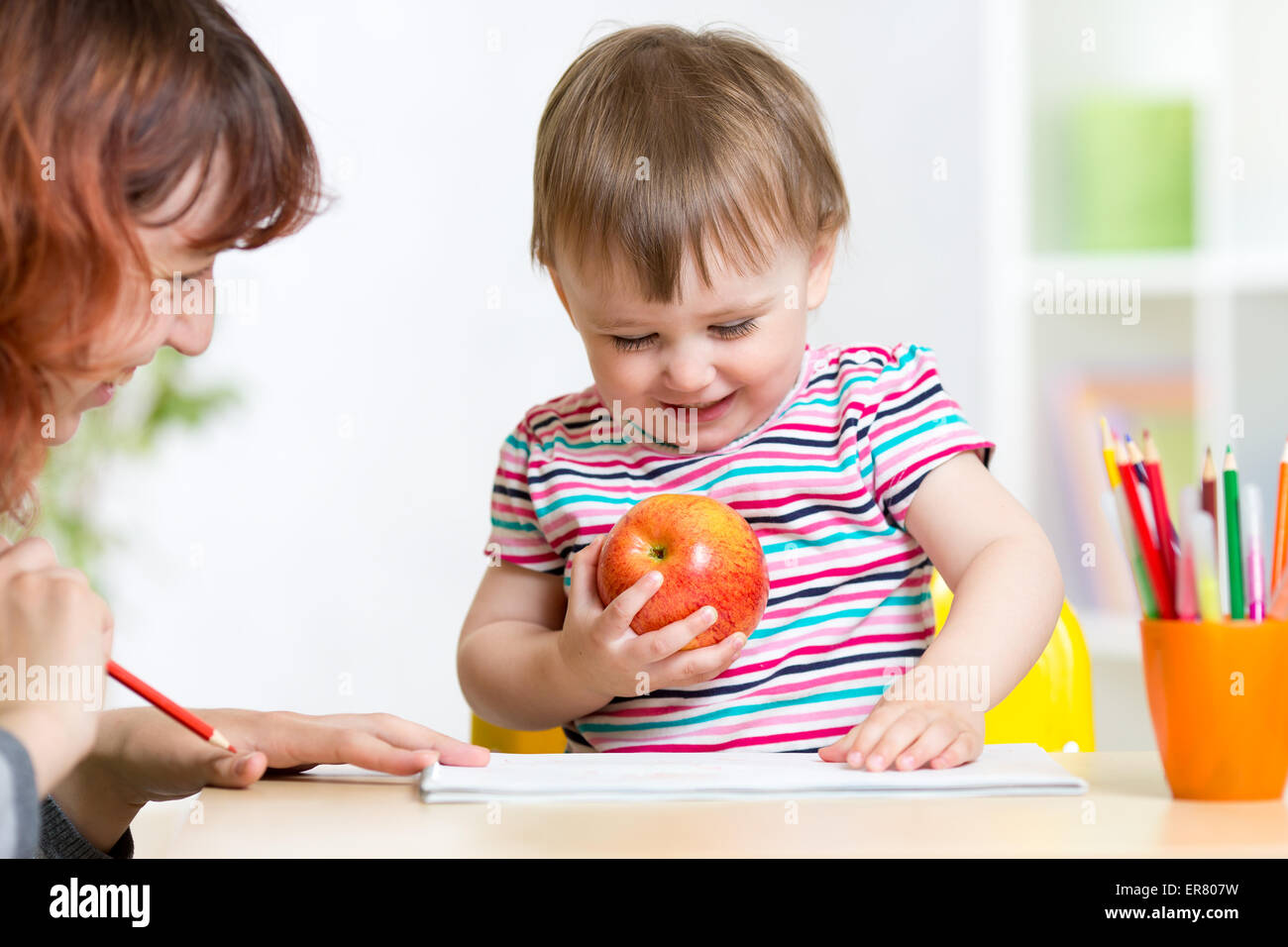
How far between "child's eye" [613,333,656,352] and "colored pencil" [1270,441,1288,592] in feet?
1.70

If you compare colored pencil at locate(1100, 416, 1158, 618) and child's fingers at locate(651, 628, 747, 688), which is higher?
colored pencil at locate(1100, 416, 1158, 618)

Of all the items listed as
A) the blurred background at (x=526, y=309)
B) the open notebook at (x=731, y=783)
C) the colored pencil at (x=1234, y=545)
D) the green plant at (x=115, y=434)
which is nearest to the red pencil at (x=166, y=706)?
the open notebook at (x=731, y=783)

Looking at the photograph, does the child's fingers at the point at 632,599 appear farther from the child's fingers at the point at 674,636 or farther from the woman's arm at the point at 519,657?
the woman's arm at the point at 519,657

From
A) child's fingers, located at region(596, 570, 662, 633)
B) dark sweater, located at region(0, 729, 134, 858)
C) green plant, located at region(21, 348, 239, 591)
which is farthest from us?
green plant, located at region(21, 348, 239, 591)

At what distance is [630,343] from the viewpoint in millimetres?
1110

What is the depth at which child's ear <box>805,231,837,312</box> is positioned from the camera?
3.94ft

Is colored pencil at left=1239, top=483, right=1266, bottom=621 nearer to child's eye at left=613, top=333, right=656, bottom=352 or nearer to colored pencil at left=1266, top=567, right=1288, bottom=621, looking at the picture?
colored pencil at left=1266, top=567, right=1288, bottom=621

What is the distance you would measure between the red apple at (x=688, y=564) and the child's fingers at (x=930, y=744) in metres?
0.18

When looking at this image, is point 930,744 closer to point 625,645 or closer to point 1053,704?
point 625,645

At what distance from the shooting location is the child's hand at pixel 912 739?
80 centimetres

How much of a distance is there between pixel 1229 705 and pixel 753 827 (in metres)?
0.27

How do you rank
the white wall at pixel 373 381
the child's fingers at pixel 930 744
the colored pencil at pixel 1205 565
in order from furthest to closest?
the white wall at pixel 373 381, the child's fingers at pixel 930 744, the colored pencil at pixel 1205 565

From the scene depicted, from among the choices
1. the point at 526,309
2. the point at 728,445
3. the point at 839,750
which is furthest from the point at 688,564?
the point at 526,309

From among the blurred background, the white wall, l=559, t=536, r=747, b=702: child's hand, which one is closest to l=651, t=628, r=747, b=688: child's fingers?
l=559, t=536, r=747, b=702: child's hand
